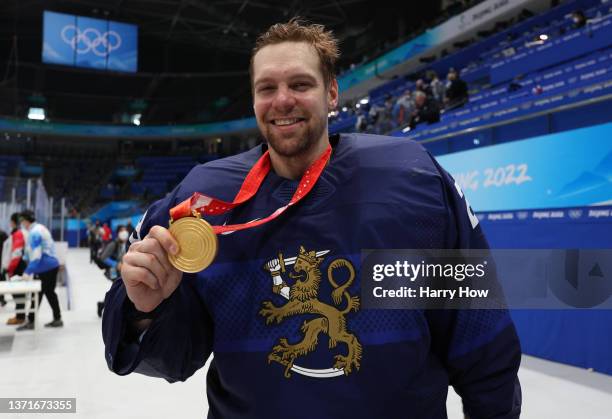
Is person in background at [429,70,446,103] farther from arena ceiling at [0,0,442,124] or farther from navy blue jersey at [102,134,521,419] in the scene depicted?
navy blue jersey at [102,134,521,419]

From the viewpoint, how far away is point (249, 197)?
1.15 metres

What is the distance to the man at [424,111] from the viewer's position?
771cm

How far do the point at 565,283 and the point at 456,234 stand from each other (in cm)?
263

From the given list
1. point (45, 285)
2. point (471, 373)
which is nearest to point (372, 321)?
point (471, 373)

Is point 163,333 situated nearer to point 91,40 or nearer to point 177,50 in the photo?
point 91,40

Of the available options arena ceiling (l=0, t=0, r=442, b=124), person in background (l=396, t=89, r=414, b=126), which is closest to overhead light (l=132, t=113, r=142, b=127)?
arena ceiling (l=0, t=0, r=442, b=124)

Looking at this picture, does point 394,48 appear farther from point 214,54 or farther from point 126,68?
point 214,54

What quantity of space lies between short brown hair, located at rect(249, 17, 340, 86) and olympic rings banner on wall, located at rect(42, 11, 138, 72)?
77.8 ft

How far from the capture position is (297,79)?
45.1 inches

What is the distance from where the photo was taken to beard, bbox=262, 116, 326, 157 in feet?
3.76

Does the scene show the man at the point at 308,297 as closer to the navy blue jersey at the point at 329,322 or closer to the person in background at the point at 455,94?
the navy blue jersey at the point at 329,322

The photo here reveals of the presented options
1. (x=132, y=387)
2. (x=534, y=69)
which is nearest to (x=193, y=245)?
(x=132, y=387)

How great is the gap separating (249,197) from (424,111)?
25.6 feet

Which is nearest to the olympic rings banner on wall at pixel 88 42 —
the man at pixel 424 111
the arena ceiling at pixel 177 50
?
the arena ceiling at pixel 177 50
